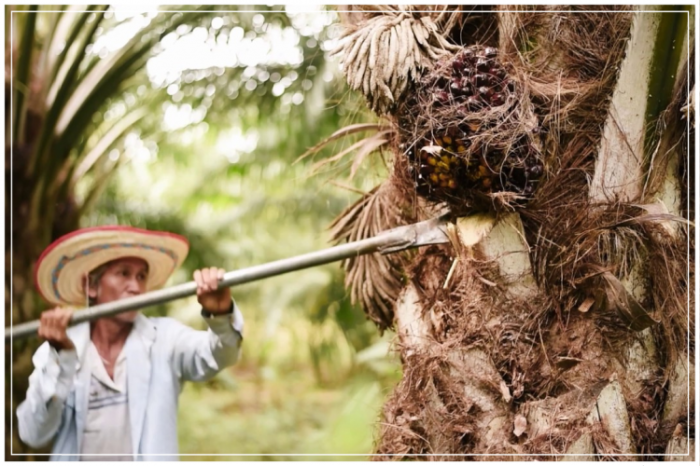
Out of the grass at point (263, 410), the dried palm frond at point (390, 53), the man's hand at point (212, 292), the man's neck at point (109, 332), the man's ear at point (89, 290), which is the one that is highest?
the dried palm frond at point (390, 53)

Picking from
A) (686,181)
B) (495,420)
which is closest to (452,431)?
(495,420)

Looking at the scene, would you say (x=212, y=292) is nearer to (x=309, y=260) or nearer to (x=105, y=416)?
(x=309, y=260)

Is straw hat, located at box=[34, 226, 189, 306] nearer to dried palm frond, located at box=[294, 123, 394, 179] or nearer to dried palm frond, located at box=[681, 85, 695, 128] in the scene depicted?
dried palm frond, located at box=[294, 123, 394, 179]

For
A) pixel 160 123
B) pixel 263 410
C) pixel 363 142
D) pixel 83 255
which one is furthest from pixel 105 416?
pixel 263 410

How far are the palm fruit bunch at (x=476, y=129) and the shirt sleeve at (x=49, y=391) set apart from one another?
96cm

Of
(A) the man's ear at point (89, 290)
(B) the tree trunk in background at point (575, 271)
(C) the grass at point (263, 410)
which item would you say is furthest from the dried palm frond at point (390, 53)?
(C) the grass at point (263, 410)

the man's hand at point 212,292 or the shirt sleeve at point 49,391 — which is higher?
the man's hand at point 212,292

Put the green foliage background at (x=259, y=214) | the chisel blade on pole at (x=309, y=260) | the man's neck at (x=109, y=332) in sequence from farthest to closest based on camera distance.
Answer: the green foliage background at (x=259, y=214)
the man's neck at (x=109, y=332)
the chisel blade on pole at (x=309, y=260)

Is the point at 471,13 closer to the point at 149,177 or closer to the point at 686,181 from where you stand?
the point at 686,181

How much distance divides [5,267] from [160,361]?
75cm

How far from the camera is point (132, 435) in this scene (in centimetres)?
157

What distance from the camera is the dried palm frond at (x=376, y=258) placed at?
1487 mm

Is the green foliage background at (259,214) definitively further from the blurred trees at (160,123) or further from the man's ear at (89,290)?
the man's ear at (89,290)

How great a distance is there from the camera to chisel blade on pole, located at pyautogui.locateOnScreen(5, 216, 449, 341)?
1371mm
